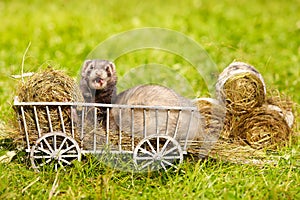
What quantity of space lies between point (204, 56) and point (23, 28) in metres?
2.91

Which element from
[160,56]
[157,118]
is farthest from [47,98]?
[160,56]

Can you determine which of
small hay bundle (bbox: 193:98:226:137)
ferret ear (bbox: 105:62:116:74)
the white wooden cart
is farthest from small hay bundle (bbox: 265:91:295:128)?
ferret ear (bbox: 105:62:116:74)

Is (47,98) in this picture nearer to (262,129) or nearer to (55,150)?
(55,150)

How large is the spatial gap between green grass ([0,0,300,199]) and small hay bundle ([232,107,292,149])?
148mm

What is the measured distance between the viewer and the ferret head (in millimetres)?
3797

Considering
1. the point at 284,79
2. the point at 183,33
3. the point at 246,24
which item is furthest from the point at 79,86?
the point at 246,24

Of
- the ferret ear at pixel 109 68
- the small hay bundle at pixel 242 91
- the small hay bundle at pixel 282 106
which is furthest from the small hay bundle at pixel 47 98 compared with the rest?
the small hay bundle at pixel 282 106

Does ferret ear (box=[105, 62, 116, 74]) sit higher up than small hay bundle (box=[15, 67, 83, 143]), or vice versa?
ferret ear (box=[105, 62, 116, 74])

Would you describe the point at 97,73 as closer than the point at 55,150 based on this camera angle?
No

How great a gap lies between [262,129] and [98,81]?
133 cm

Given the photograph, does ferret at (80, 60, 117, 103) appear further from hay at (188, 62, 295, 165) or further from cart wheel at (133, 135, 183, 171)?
hay at (188, 62, 295, 165)

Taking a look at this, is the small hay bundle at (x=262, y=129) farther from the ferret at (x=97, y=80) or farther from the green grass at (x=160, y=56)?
the ferret at (x=97, y=80)

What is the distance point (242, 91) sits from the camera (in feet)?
13.6

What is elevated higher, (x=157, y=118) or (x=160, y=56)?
(x=160, y=56)
